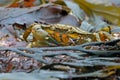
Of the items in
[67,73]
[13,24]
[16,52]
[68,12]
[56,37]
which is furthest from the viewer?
[68,12]

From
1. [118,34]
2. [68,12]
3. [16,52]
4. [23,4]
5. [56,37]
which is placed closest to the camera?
[16,52]

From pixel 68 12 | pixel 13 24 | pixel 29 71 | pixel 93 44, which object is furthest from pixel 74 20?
pixel 29 71

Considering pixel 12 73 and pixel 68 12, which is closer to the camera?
pixel 12 73

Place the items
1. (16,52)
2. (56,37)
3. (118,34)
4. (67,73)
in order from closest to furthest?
(67,73), (16,52), (56,37), (118,34)

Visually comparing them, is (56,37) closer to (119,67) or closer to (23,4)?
(119,67)

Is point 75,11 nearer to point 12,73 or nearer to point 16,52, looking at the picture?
point 16,52

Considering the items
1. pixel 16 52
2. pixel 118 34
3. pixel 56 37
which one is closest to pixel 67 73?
pixel 16 52

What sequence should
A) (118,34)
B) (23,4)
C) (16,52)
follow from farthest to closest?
(23,4) < (118,34) < (16,52)
